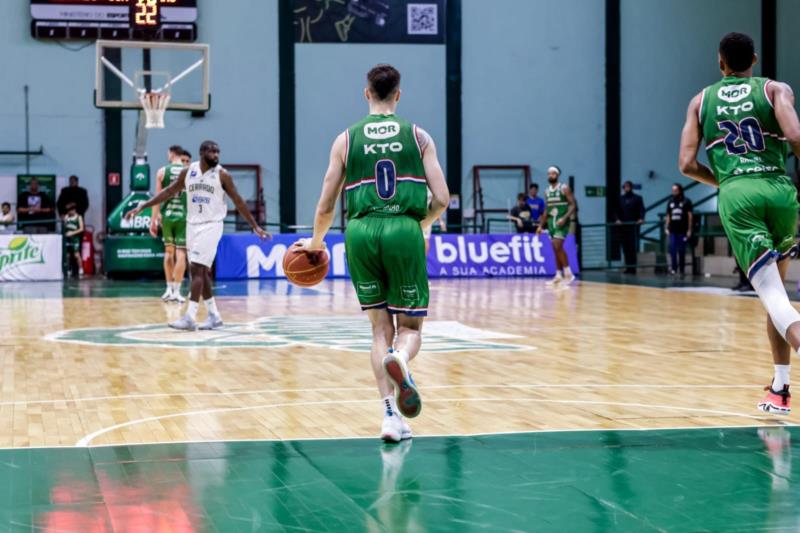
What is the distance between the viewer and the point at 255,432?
5.30 m

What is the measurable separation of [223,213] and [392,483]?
690cm

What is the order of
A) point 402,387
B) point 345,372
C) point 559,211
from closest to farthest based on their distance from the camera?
point 402,387, point 345,372, point 559,211

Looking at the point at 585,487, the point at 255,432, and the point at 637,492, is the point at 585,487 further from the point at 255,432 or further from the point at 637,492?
the point at 255,432

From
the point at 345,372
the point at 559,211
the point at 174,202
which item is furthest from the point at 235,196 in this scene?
the point at 559,211

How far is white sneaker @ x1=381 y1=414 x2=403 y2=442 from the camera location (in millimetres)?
5016

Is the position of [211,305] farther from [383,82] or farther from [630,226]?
[630,226]

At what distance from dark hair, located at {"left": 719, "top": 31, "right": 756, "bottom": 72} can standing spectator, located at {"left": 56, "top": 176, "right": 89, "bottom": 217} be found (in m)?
20.3

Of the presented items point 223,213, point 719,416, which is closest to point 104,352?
point 223,213

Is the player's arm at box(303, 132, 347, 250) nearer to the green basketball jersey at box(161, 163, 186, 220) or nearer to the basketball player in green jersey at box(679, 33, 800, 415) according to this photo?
the basketball player in green jersey at box(679, 33, 800, 415)

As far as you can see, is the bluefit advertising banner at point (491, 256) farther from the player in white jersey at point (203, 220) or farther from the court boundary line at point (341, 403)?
the court boundary line at point (341, 403)

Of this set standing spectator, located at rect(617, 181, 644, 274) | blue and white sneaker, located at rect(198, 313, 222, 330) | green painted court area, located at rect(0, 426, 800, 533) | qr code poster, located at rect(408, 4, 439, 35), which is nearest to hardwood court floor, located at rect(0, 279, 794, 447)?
blue and white sneaker, located at rect(198, 313, 222, 330)

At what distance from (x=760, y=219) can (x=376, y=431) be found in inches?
82.0

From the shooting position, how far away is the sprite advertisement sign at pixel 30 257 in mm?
20500

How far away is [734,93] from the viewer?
18.1 feet
